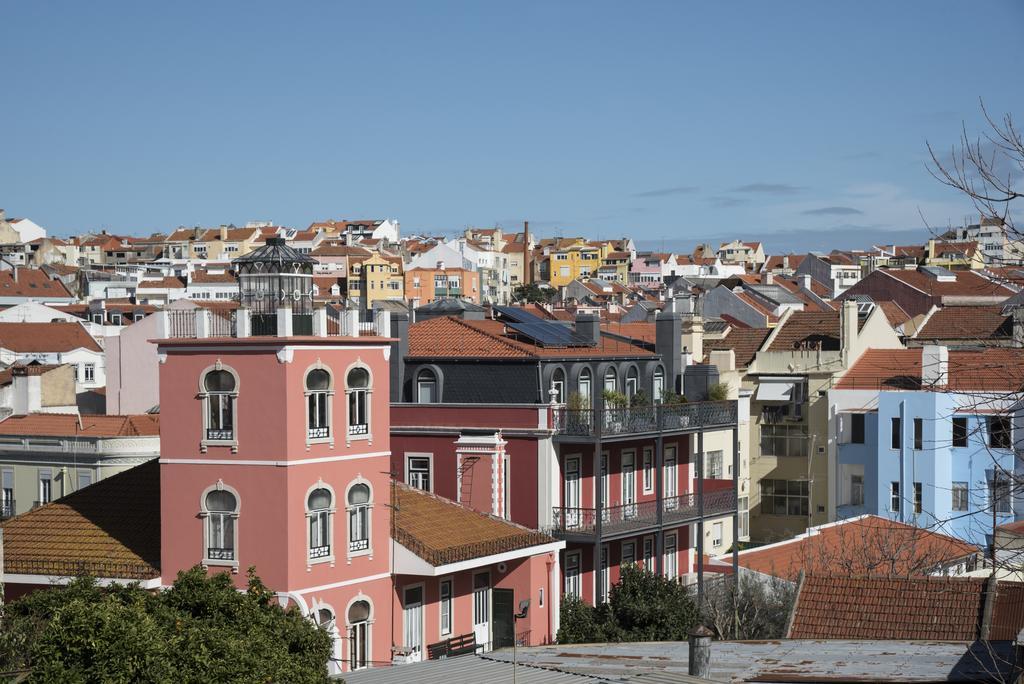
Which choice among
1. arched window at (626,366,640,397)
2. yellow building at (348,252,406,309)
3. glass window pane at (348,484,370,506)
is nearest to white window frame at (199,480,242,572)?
glass window pane at (348,484,370,506)

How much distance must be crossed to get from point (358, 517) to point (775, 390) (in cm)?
2549

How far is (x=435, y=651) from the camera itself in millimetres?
28531

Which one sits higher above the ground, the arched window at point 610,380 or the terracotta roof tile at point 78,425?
the arched window at point 610,380

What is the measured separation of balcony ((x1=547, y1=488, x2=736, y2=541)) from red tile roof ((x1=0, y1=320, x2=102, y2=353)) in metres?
40.3

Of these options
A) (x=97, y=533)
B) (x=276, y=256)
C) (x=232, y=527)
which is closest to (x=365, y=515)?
(x=232, y=527)

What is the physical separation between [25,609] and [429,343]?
51.6ft

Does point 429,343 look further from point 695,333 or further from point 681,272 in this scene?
point 681,272

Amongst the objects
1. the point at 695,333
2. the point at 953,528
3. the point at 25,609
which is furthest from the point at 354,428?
the point at 695,333

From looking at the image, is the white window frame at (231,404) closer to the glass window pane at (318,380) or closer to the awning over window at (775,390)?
the glass window pane at (318,380)

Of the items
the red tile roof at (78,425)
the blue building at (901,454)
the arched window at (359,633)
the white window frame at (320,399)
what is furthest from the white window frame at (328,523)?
the blue building at (901,454)

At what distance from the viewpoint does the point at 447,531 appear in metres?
29.6

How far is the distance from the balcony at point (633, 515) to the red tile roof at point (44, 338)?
132 ft

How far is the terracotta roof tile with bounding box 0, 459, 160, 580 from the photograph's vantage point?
Result: 2727 cm

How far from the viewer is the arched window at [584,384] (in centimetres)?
3475
